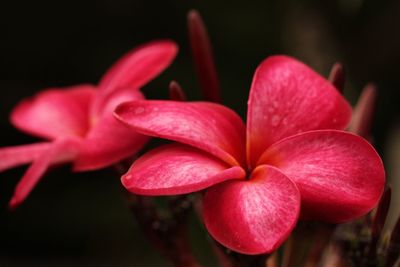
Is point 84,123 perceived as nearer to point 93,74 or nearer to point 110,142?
point 110,142

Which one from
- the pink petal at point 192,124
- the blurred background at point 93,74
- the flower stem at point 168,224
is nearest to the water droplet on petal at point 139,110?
the pink petal at point 192,124

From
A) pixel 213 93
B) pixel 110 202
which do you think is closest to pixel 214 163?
pixel 213 93

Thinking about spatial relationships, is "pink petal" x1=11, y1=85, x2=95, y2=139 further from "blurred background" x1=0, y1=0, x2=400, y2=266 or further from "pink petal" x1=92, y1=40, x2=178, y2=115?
"blurred background" x1=0, y1=0, x2=400, y2=266

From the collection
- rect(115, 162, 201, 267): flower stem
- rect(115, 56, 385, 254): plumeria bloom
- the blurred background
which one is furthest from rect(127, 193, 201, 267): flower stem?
the blurred background

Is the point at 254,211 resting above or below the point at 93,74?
above

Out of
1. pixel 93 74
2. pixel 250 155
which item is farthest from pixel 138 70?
pixel 93 74

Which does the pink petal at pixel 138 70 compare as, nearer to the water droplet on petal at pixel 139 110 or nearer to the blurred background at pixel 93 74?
the water droplet on petal at pixel 139 110
